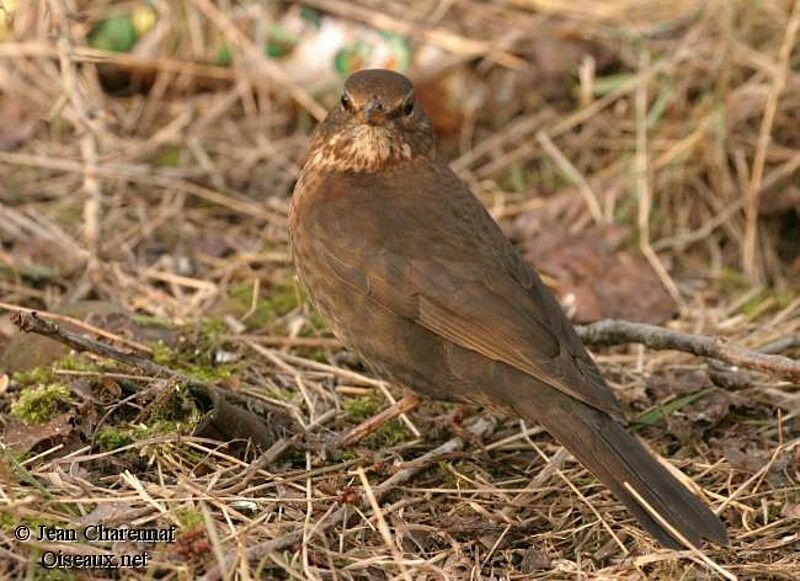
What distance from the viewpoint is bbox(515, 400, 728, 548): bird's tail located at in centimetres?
366

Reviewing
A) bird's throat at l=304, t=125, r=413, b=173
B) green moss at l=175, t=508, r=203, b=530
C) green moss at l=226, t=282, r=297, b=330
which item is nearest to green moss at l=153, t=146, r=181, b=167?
green moss at l=226, t=282, r=297, b=330

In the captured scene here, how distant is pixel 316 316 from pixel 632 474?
183 cm

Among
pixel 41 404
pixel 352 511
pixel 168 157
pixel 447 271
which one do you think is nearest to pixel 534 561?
pixel 352 511

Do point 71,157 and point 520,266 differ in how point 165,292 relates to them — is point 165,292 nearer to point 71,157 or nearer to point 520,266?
point 71,157

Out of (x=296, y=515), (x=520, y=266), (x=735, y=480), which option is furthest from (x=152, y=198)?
(x=735, y=480)

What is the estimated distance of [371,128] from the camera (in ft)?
15.0

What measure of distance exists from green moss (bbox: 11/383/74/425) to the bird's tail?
1497mm

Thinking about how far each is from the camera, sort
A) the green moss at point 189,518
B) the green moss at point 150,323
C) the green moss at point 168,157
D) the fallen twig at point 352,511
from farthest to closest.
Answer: the green moss at point 168,157 < the green moss at point 150,323 < the green moss at point 189,518 < the fallen twig at point 352,511

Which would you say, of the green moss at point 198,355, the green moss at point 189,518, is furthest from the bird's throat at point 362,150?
the green moss at point 189,518

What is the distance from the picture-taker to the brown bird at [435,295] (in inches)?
154

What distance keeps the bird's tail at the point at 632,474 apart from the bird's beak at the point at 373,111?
1208mm

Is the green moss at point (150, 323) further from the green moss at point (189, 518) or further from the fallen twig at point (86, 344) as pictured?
the green moss at point (189, 518)

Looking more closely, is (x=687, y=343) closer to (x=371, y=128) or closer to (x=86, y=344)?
(x=371, y=128)

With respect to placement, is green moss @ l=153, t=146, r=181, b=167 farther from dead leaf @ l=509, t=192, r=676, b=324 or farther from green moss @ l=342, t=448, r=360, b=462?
green moss @ l=342, t=448, r=360, b=462
